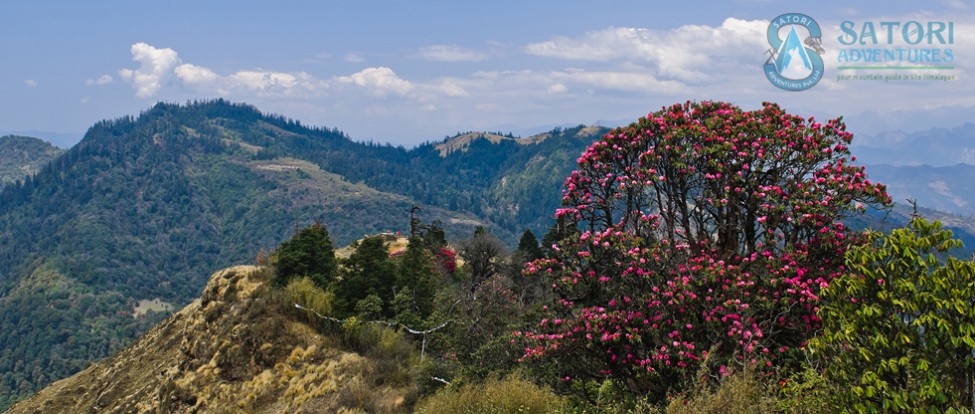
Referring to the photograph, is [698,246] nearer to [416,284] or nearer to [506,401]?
[506,401]

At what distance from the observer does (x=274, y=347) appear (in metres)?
21.5

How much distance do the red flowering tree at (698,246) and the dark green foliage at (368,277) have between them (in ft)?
41.7

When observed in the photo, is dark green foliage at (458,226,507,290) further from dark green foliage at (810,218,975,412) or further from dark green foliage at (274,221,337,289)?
dark green foliage at (810,218,975,412)

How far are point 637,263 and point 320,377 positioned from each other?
12.4 metres

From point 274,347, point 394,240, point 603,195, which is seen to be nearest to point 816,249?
point 603,195

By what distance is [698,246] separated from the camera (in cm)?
1284

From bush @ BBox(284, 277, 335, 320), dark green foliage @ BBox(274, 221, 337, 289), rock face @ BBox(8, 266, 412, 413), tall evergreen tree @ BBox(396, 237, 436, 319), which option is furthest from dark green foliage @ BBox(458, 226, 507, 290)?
rock face @ BBox(8, 266, 412, 413)

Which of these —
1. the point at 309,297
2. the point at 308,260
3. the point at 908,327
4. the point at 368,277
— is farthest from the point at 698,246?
the point at 308,260

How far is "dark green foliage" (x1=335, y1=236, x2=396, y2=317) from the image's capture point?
25.2 m

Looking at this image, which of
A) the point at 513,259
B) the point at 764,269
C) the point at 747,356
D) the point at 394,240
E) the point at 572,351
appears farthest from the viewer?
the point at 394,240

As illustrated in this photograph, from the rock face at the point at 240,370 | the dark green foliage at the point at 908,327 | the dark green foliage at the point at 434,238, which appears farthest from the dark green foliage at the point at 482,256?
the dark green foliage at the point at 908,327

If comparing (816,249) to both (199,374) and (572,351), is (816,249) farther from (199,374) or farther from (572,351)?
(199,374)

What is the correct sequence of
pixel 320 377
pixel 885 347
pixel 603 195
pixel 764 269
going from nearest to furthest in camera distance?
pixel 885 347, pixel 764 269, pixel 603 195, pixel 320 377

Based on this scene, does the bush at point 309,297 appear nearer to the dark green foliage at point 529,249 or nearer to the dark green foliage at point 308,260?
the dark green foliage at point 308,260
